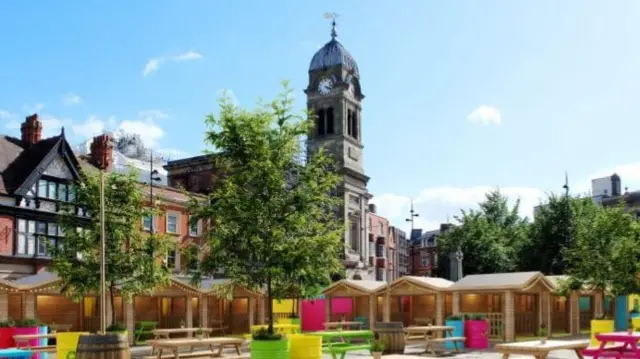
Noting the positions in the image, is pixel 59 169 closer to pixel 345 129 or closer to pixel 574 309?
pixel 345 129

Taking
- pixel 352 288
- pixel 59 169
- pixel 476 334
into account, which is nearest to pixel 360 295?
pixel 352 288

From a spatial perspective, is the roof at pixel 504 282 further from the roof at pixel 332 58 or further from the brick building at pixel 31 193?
the roof at pixel 332 58

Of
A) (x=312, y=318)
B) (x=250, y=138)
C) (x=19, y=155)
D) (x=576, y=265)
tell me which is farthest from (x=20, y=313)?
(x=576, y=265)

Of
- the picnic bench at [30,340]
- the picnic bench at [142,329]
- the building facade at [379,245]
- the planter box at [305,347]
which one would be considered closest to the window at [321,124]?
the building facade at [379,245]

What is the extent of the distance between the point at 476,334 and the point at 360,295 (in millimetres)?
9667

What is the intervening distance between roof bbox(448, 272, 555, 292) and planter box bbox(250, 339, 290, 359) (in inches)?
658

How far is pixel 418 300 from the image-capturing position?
4103cm

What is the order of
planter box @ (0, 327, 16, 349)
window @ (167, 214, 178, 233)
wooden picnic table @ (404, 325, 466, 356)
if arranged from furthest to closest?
window @ (167, 214, 178, 233) → wooden picnic table @ (404, 325, 466, 356) → planter box @ (0, 327, 16, 349)

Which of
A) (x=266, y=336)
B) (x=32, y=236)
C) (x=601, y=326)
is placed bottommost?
(x=601, y=326)

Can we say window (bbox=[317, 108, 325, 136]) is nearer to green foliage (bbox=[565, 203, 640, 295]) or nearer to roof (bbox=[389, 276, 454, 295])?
roof (bbox=[389, 276, 454, 295])

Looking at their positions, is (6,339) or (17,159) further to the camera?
(17,159)

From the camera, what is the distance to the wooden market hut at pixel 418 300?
117ft

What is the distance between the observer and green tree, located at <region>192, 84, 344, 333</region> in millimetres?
18766

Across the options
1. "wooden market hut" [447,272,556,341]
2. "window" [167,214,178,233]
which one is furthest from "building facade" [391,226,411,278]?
"wooden market hut" [447,272,556,341]
